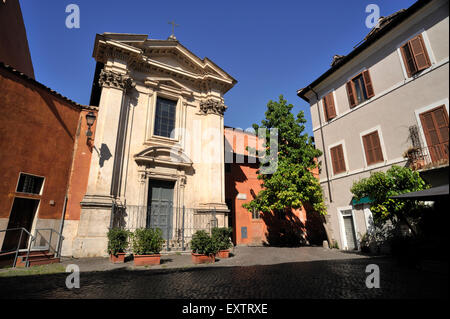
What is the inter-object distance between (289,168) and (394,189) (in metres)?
5.81

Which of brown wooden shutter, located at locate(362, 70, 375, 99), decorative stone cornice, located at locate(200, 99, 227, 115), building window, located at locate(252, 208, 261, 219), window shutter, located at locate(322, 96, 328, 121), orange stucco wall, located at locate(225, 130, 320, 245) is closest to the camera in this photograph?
brown wooden shutter, located at locate(362, 70, 375, 99)

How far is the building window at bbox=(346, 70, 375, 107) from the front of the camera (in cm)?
1146

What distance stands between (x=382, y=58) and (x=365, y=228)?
7.71 metres

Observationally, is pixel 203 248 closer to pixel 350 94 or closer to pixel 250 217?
pixel 250 217

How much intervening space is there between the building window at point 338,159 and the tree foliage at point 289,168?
94 cm

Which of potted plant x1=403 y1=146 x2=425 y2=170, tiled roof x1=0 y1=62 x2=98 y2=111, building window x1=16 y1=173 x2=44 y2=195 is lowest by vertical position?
building window x1=16 y1=173 x2=44 y2=195

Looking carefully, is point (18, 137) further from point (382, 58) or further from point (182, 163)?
point (382, 58)

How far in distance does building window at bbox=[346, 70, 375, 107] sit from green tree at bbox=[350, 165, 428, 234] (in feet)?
14.5

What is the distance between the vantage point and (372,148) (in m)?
11.1

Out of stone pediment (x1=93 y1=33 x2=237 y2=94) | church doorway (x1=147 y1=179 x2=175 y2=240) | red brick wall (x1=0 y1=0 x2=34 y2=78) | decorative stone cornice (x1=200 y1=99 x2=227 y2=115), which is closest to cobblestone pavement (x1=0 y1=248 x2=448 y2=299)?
church doorway (x1=147 y1=179 x2=175 y2=240)

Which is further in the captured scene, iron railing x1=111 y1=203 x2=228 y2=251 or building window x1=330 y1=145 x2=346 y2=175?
building window x1=330 y1=145 x2=346 y2=175

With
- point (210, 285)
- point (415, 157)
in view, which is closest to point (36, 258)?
point (210, 285)

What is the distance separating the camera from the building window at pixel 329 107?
13493 millimetres

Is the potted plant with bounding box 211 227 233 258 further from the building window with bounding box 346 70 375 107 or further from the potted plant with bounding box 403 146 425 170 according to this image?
the building window with bounding box 346 70 375 107
